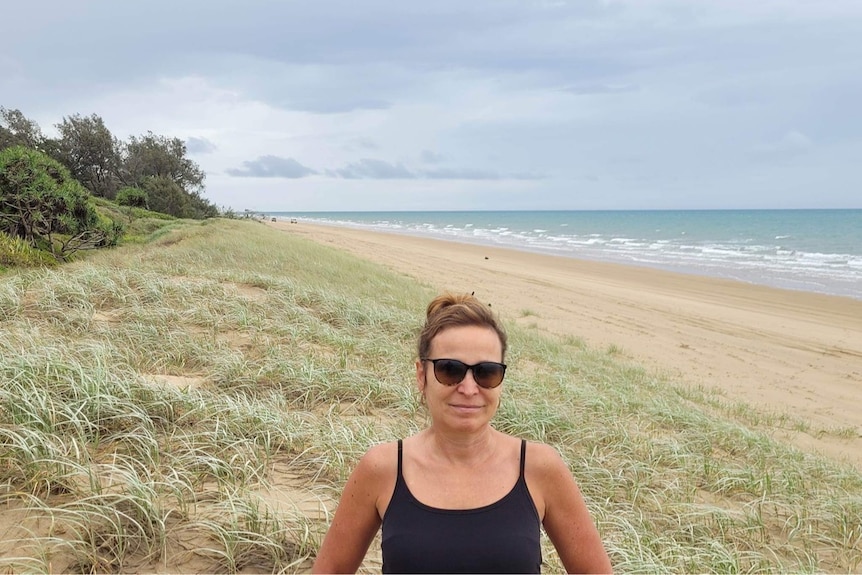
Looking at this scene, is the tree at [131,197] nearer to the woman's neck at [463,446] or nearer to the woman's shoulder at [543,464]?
the woman's neck at [463,446]

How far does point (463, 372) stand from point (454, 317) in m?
0.20

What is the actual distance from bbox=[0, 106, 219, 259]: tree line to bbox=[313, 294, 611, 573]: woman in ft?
40.6

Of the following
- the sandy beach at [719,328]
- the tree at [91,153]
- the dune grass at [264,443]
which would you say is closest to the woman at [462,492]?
the dune grass at [264,443]

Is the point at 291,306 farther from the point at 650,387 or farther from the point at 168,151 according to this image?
the point at 168,151

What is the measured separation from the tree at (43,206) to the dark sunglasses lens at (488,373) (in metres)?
12.4

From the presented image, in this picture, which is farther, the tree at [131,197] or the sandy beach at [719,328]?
the tree at [131,197]

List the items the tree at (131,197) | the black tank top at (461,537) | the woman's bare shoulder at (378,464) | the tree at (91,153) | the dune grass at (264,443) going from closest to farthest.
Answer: the black tank top at (461,537)
the woman's bare shoulder at (378,464)
the dune grass at (264,443)
the tree at (131,197)
the tree at (91,153)

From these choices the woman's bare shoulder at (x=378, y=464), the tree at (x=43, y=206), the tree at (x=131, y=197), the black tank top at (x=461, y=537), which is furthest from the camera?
the tree at (x=131, y=197)

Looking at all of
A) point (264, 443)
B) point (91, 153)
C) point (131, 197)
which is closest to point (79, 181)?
point (131, 197)

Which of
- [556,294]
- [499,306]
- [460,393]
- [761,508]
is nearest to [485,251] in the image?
[556,294]

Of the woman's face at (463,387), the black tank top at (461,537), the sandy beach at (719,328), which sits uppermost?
the woman's face at (463,387)

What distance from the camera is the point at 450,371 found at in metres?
1.96

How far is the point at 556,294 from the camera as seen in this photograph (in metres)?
19.5

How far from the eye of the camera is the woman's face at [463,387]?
6.31ft
